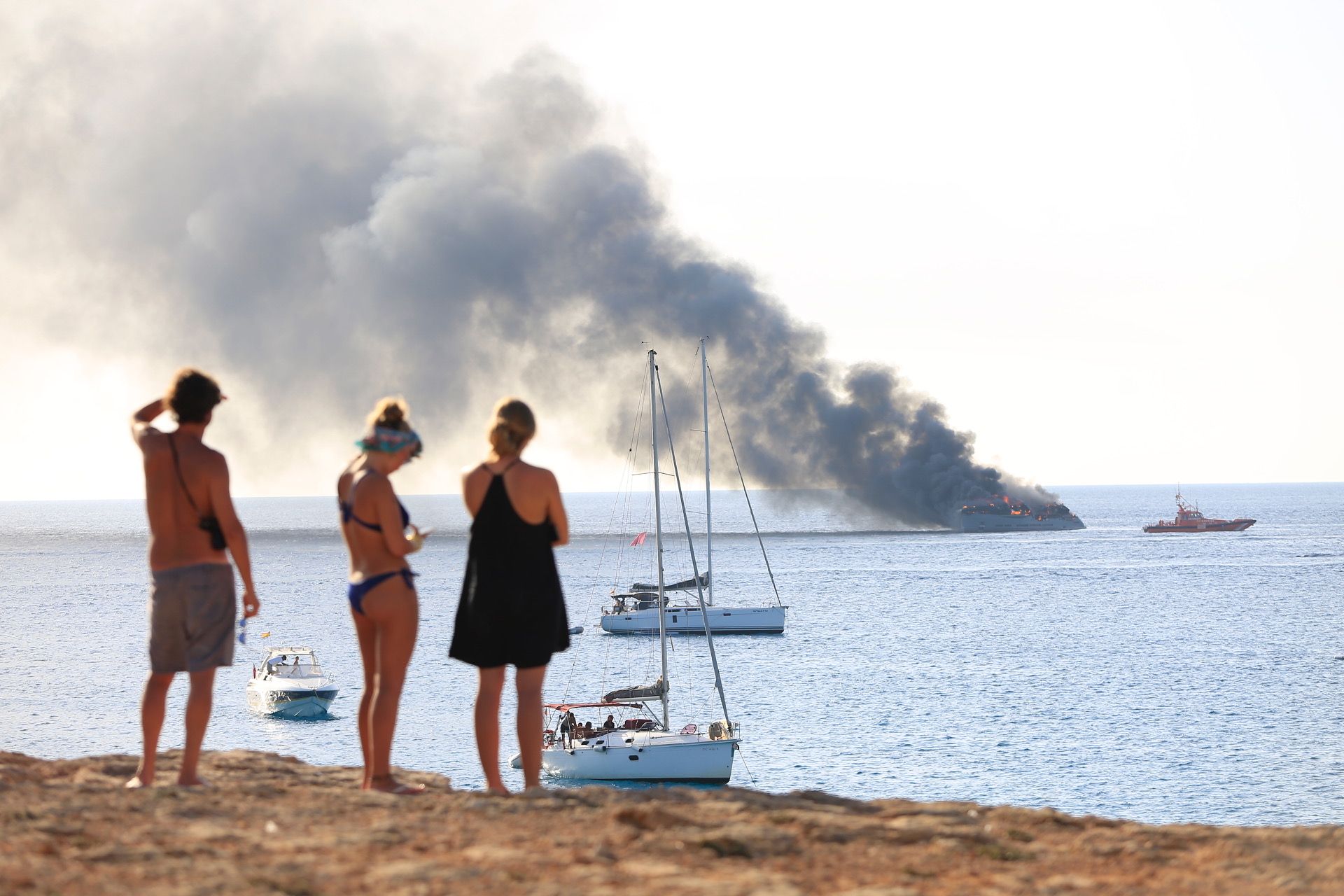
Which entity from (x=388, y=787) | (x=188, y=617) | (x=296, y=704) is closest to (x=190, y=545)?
(x=188, y=617)

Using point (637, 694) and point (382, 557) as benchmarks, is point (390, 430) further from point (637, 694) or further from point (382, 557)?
point (637, 694)

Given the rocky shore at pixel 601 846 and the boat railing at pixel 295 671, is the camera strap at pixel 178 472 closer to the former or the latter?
the rocky shore at pixel 601 846

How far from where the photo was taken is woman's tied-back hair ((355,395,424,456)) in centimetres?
611

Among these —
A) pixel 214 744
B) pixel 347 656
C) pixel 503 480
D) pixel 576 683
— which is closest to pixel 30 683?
pixel 347 656

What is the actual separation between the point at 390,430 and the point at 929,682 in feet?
152

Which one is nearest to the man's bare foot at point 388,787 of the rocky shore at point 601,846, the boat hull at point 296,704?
the rocky shore at point 601,846

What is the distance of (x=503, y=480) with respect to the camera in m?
6.13

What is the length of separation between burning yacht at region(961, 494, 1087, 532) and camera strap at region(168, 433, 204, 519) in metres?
174

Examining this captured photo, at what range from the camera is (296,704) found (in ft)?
151

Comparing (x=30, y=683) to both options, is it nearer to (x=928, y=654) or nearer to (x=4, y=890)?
(x=928, y=654)

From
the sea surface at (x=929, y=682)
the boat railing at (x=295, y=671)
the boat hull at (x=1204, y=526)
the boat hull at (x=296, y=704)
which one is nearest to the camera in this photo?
the sea surface at (x=929, y=682)

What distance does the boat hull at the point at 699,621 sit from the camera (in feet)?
228

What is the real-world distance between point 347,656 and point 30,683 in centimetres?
1402

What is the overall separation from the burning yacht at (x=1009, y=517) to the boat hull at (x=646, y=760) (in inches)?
5780
